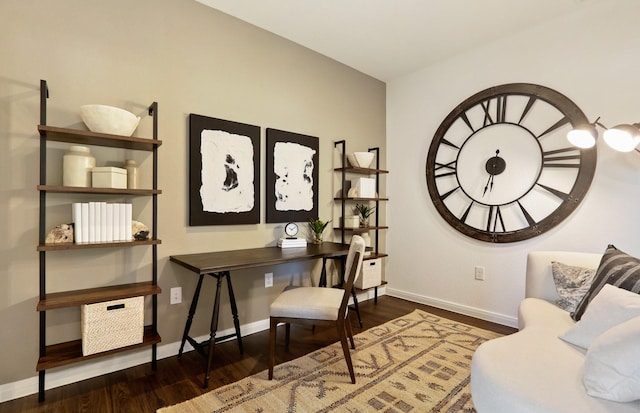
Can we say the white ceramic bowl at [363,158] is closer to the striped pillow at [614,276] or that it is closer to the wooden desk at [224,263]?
the wooden desk at [224,263]

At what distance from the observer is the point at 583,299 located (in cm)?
180

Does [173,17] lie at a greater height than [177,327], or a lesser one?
greater

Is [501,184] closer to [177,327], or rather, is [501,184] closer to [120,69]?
[177,327]

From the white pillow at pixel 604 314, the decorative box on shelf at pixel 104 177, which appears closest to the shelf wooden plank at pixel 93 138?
the decorative box on shelf at pixel 104 177

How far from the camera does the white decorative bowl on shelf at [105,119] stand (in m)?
1.79

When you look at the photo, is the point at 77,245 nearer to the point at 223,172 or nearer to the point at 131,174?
the point at 131,174

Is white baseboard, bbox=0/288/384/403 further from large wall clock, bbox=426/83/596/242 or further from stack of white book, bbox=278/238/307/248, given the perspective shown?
large wall clock, bbox=426/83/596/242

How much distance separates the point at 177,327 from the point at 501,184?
3064mm

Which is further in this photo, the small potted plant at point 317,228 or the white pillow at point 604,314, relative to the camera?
the small potted plant at point 317,228

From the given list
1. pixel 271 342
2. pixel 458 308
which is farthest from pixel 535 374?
pixel 458 308

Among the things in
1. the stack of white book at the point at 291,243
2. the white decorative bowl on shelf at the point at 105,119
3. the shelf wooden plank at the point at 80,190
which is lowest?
the stack of white book at the point at 291,243

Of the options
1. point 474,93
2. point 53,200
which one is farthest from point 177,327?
point 474,93

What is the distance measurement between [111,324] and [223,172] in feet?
4.18

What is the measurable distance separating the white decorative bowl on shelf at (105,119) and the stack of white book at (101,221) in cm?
44
